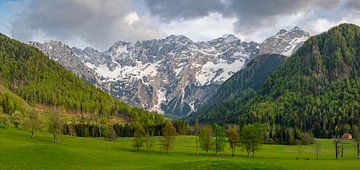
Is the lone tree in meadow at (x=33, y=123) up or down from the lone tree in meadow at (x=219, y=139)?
up

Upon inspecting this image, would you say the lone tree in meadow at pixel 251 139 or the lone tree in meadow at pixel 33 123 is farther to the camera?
the lone tree in meadow at pixel 33 123

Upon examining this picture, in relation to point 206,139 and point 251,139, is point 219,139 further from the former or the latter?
point 251,139

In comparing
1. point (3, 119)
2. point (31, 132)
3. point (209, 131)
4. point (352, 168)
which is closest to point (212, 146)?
point (209, 131)

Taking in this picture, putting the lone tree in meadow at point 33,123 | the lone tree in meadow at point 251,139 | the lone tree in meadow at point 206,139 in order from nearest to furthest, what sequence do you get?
1. the lone tree in meadow at point 251,139
2. the lone tree in meadow at point 206,139
3. the lone tree in meadow at point 33,123

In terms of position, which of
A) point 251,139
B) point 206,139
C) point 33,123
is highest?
point 33,123

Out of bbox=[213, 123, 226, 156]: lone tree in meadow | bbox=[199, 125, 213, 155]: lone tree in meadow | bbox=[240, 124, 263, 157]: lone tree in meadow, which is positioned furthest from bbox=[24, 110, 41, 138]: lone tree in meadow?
bbox=[240, 124, 263, 157]: lone tree in meadow

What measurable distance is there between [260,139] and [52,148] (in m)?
80.7

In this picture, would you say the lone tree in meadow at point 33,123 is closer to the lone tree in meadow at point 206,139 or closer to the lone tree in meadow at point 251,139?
the lone tree in meadow at point 206,139

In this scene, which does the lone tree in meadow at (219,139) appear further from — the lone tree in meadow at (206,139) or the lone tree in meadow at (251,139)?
the lone tree in meadow at (251,139)

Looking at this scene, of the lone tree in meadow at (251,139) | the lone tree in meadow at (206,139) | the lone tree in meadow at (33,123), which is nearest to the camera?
the lone tree in meadow at (251,139)

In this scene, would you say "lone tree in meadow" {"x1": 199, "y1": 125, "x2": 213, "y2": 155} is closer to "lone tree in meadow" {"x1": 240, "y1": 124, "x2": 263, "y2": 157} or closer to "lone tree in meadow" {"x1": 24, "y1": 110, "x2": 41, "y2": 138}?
"lone tree in meadow" {"x1": 240, "y1": 124, "x2": 263, "y2": 157}

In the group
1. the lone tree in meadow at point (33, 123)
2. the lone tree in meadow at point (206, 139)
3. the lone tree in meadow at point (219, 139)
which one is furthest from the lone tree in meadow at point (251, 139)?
the lone tree in meadow at point (33, 123)

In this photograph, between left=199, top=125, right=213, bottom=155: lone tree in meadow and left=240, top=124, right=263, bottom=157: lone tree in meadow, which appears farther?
left=199, top=125, right=213, bottom=155: lone tree in meadow

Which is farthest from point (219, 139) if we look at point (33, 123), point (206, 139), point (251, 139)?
point (33, 123)
